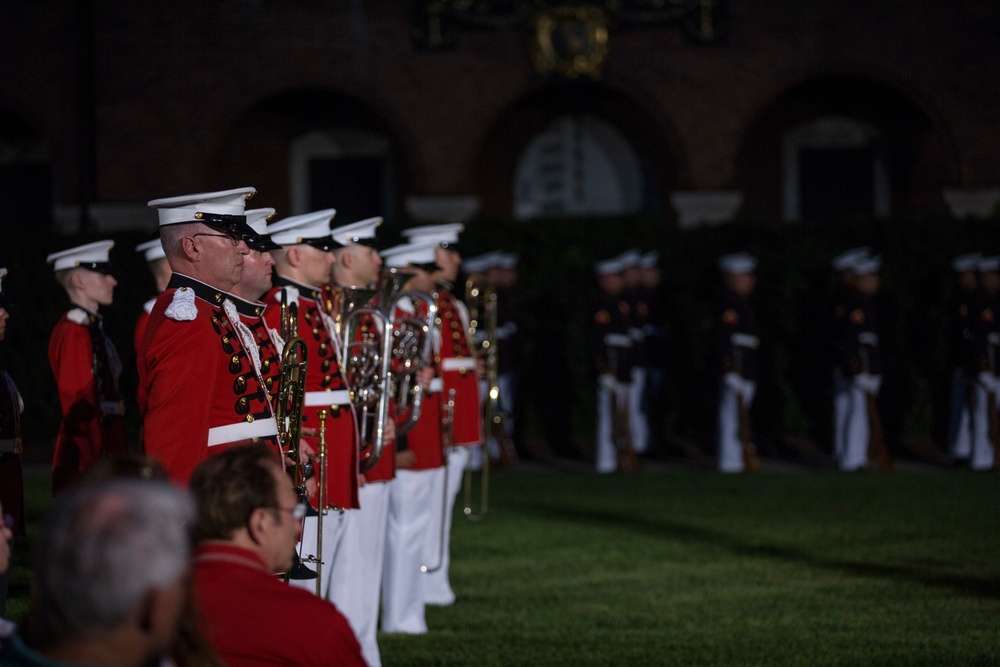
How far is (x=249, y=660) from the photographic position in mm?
3168

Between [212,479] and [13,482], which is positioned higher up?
[212,479]

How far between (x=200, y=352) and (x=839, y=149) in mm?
19437

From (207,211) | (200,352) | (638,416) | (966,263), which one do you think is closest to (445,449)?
(207,211)

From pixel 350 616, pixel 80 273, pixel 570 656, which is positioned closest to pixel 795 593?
pixel 570 656

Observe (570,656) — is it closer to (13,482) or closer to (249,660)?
(13,482)

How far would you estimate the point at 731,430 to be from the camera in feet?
48.4

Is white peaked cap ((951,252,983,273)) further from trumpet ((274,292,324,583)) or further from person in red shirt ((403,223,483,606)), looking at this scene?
trumpet ((274,292,324,583))

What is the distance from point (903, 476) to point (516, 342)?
4.34m

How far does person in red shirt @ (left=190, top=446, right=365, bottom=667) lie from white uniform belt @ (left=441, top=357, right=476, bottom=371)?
5.70 metres

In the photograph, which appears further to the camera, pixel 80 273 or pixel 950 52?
pixel 950 52

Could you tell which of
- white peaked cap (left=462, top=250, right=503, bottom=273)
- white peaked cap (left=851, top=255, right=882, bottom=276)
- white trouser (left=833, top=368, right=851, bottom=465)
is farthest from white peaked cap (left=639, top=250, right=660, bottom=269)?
white trouser (left=833, top=368, right=851, bottom=465)

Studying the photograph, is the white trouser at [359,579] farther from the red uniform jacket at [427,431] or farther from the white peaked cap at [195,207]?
the white peaked cap at [195,207]

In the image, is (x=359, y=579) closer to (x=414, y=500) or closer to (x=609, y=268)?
(x=414, y=500)

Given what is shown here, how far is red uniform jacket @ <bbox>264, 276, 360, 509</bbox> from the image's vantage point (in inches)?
232
